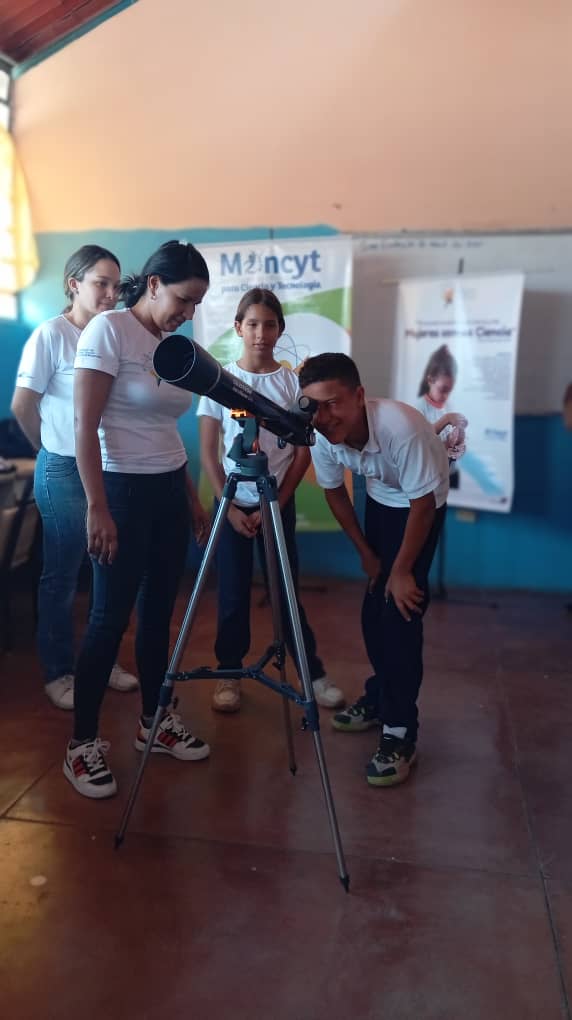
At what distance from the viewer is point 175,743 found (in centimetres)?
227

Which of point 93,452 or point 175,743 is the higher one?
point 93,452

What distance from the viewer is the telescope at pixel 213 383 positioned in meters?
1.52

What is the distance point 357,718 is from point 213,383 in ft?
4.55

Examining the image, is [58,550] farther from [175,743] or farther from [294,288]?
[294,288]

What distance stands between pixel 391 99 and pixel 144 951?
3.95 metres

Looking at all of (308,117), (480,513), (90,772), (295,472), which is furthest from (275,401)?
(308,117)

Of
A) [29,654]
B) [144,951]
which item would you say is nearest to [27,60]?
[29,654]

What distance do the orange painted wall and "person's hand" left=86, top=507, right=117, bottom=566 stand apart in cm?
281

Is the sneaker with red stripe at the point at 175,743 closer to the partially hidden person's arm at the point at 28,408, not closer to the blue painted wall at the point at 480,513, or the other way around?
the partially hidden person's arm at the point at 28,408

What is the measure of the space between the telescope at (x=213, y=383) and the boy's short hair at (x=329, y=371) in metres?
0.19

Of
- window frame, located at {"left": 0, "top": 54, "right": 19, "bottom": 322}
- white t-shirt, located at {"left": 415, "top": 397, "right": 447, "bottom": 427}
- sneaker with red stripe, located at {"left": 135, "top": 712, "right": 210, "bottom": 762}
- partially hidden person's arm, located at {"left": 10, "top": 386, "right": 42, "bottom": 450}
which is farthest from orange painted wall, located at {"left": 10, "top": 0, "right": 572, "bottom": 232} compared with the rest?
sneaker with red stripe, located at {"left": 135, "top": 712, "right": 210, "bottom": 762}

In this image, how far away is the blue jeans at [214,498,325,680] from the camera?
8.16 ft

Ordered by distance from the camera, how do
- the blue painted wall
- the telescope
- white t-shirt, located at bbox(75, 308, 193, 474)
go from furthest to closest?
1. the blue painted wall
2. white t-shirt, located at bbox(75, 308, 193, 474)
3. the telescope

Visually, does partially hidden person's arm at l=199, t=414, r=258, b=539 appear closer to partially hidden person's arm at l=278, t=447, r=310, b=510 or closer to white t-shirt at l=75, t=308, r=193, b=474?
partially hidden person's arm at l=278, t=447, r=310, b=510
